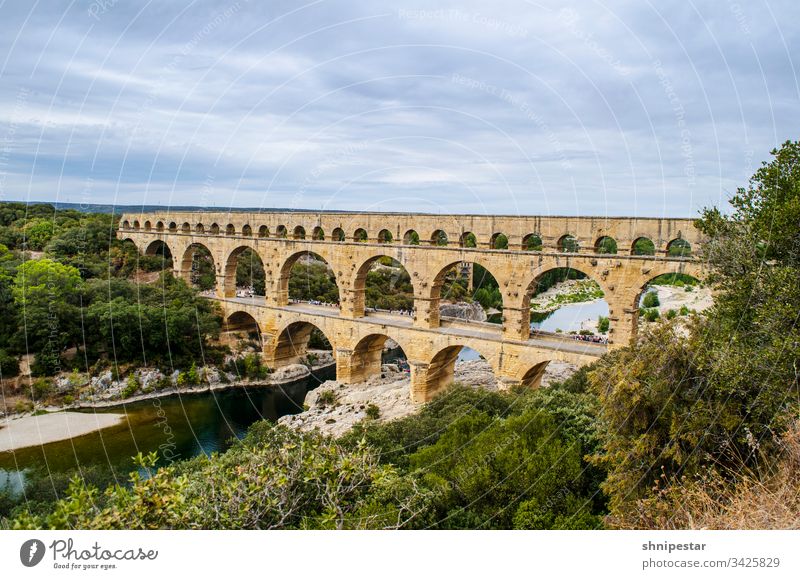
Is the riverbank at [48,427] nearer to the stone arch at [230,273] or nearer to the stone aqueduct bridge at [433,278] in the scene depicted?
the stone aqueduct bridge at [433,278]

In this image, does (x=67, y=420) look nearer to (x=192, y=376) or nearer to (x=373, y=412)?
(x=192, y=376)

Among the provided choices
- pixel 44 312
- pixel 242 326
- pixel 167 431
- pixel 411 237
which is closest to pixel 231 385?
pixel 242 326

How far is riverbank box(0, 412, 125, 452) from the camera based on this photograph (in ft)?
52.4

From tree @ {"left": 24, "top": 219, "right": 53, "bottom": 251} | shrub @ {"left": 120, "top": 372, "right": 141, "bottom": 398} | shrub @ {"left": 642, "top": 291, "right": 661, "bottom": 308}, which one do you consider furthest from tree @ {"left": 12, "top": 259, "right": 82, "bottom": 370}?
shrub @ {"left": 642, "top": 291, "right": 661, "bottom": 308}

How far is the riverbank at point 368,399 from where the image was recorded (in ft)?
58.2

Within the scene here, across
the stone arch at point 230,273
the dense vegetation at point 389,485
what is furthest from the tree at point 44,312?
the dense vegetation at point 389,485

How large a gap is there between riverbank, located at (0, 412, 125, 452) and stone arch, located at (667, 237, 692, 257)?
58.9ft

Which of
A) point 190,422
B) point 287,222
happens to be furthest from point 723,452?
point 287,222

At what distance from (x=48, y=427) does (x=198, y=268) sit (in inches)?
666

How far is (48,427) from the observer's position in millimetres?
17188

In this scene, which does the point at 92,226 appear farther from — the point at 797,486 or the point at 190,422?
the point at 797,486

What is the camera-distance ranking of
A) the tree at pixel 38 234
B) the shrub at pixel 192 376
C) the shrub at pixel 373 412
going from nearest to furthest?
the shrub at pixel 373 412
the shrub at pixel 192 376
the tree at pixel 38 234

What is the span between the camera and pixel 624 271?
15.7 m

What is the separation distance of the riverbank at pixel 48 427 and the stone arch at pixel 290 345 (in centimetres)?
664
